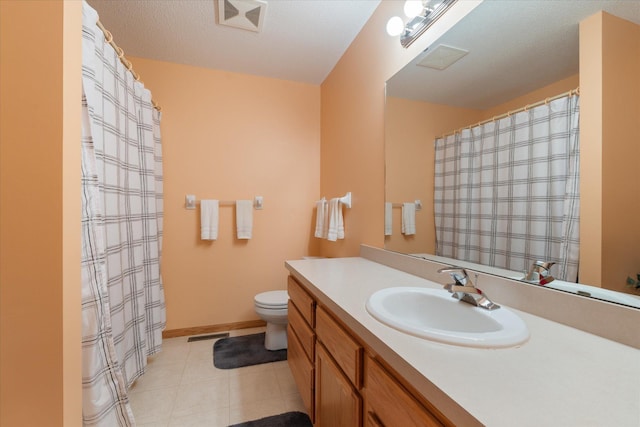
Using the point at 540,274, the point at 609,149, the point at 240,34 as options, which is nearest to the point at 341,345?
the point at 540,274

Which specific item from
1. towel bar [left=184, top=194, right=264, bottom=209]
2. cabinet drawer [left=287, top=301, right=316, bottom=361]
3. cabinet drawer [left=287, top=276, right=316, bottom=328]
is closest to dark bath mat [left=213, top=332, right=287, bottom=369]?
cabinet drawer [left=287, top=301, right=316, bottom=361]

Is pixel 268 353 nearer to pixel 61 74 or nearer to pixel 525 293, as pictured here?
pixel 525 293

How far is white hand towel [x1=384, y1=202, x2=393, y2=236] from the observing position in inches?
62.0

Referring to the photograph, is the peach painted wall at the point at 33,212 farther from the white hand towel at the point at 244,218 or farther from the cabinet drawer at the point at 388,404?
the white hand towel at the point at 244,218

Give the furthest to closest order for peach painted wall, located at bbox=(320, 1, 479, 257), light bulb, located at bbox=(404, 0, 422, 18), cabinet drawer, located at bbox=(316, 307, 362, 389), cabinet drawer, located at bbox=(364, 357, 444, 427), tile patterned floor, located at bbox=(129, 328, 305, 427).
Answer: peach painted wall, located at bbox=(320, 1, 479, 257), tile patterned floor, located at bbox=(129, 328, 305, 427), light bulb, located at bbox=(404, 0, 422, 18), cabinet drawer, located at bbox=(316, 307, 362, 389), cabinet drawer, located at bbox=(364, 357, 444, 427)

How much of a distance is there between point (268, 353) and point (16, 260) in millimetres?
1689

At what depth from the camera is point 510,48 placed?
0.96 meters

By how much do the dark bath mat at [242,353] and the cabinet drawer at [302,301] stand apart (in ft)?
2.40

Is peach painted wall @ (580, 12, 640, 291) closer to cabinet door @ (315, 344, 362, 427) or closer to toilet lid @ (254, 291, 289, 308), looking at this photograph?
cabinet door @ (315, 344, 362, 427)

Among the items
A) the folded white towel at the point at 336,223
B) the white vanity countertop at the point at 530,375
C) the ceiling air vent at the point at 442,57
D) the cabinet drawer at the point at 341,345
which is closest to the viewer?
the white vanity countertop at the point at 530,375

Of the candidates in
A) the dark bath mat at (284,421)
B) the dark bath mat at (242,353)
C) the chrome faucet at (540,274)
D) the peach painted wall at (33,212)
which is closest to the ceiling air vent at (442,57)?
the chrome faucet at (540,274)

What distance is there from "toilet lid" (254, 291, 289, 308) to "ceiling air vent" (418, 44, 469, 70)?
176 cm

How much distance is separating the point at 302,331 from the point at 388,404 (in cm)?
76

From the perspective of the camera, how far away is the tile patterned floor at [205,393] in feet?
4.58
